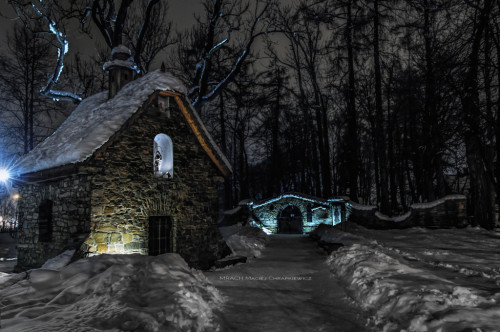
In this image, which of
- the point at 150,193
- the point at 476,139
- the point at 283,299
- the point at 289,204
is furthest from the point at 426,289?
the point at 289,204

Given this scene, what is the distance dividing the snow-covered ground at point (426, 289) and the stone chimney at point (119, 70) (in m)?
9.83

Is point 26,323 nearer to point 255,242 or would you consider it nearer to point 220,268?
point 220,268

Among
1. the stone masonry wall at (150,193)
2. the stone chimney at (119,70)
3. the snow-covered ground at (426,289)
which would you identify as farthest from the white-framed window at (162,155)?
the snow-covered ground at (426,289)

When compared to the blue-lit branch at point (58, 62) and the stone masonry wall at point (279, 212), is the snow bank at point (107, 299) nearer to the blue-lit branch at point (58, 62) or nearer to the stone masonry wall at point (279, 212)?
the blue-lit branch at point (58, 62)

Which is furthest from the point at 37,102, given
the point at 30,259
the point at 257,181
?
the point at 257,181

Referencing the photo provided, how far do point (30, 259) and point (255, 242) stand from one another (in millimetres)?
8890

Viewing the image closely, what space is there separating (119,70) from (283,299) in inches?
391

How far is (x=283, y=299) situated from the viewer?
6297 millimetres

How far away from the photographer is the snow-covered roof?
7879 millimetres

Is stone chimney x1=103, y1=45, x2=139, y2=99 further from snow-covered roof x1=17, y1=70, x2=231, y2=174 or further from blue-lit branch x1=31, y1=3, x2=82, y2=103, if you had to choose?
blue-lit branch x1=31, y1=3, x2=82, y2=103

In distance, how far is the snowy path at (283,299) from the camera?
4.95 metres

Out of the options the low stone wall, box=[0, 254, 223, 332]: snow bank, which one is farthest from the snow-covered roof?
the low stone wall

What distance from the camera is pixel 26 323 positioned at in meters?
3.84

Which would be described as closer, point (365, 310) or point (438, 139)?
point (365, 310)
